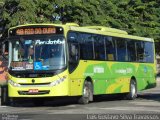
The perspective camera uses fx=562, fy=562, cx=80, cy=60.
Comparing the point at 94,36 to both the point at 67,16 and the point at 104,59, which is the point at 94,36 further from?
the point at 67,16

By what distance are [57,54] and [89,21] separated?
16366 millimetres

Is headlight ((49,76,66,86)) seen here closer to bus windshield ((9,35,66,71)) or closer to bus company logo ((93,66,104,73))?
bus windshield ((9,35,66,71))

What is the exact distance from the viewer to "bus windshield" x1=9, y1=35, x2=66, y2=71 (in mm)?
21391

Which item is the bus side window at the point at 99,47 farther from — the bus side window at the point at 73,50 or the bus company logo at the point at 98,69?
the bus side window at the point at 73,50

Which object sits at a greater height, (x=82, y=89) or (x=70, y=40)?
(x=70, y=40)

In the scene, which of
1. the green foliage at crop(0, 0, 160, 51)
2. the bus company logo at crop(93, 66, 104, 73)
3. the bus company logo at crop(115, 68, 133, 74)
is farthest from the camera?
the green foliage at crop(0, 0, 160, 51)

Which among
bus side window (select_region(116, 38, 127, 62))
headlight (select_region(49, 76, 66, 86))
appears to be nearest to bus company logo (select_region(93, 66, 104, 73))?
bus side window (select_region(116, 38, 127, 62))

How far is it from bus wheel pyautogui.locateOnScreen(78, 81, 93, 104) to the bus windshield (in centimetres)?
211

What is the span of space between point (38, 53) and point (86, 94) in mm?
2934

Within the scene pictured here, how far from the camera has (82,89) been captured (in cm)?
2264

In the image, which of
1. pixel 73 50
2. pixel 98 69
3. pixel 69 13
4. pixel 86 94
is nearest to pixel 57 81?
pixel 73 50

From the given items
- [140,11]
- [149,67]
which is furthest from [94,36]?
[140,11]

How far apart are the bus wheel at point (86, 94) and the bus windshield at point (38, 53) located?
2.11 meters

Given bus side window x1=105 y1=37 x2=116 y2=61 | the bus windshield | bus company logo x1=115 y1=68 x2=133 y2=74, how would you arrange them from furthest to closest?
bus company logo x1=115 y1=68 x2=133 y2=74
bus side window x1=105 y1=37 x2=116 y2=61
the bus windshield
